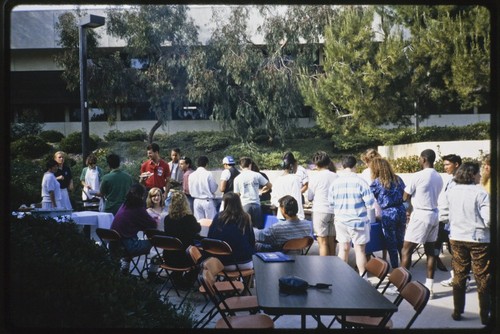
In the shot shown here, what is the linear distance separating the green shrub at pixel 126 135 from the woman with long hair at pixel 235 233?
1666 centimetres

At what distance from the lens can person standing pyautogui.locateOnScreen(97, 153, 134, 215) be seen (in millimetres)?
7316

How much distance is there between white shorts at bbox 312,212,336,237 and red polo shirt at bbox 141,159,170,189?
321cm

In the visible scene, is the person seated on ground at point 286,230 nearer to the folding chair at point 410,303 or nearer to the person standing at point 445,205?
the person standing at point 445,205

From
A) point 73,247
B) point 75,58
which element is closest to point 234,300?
point 73,247

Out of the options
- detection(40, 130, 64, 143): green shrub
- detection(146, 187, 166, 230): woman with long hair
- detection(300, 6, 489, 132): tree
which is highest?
detection(300, 6, 489, 132): tree

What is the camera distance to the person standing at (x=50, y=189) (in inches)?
304

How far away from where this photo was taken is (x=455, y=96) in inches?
630

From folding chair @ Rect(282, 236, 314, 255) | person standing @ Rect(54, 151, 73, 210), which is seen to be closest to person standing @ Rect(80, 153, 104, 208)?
person standing @ Rect(54, 151, 73, 210)

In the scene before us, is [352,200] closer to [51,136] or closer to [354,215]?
[354,215]

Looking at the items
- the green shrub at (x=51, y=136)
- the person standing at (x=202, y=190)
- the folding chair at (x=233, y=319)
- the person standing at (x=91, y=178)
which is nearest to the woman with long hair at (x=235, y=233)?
the folding chair at (x=233, y=319)

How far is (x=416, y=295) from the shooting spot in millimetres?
3525

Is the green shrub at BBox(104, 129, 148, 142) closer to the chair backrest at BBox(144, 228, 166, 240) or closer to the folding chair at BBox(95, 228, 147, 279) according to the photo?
the folding chair at BBox(95, 228, 147, 279)

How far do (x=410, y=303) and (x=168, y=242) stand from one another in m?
2.71

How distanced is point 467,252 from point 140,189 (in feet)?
11.5
